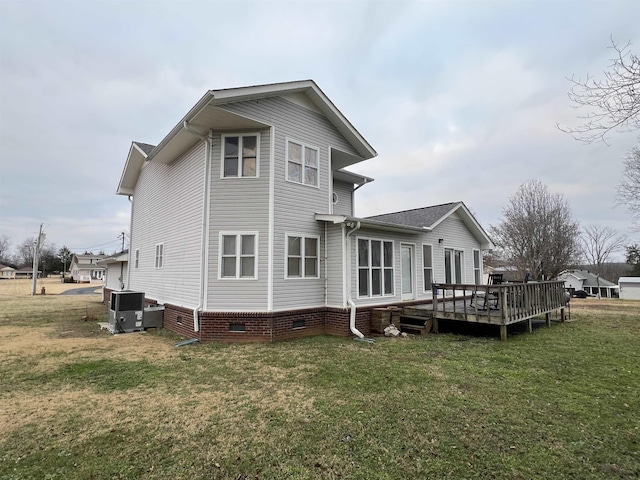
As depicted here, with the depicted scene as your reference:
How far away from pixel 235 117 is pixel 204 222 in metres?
2.91

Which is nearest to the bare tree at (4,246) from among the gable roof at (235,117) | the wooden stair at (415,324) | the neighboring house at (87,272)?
the neighboring house at (87,272)

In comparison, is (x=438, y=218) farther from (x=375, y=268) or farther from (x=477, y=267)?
(x=477, y=267)

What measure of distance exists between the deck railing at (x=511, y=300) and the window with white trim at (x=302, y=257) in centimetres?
366

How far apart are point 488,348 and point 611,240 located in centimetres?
4927

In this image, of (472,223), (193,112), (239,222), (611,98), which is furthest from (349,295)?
(472,223)

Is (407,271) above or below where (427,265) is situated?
below

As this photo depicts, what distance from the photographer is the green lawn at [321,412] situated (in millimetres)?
3137

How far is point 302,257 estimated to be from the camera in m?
9.49

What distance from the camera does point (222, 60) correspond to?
508 inches

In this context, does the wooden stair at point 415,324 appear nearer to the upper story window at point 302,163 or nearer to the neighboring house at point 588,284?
the upper story window at point 302,163

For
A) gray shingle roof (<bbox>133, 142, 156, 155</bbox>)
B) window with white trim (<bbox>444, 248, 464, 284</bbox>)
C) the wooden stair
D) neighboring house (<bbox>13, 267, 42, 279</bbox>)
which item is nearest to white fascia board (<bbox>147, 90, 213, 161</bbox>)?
gray shingle roof (<bbox>133, 142, 156, 155</bbox>)

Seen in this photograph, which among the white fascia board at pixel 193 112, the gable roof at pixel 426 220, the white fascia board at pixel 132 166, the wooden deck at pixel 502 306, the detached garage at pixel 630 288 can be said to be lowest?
the detached garage at pixel 630 288

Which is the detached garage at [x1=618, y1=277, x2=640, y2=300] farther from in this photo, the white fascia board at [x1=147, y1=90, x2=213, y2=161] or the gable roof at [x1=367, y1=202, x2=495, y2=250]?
the white fascia board at [x1=147, y1=90, x2=213, y2=161]

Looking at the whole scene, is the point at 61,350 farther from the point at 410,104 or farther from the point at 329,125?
the point at 410,104
